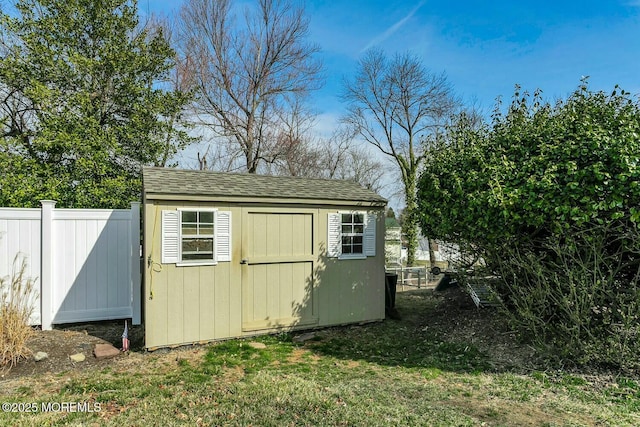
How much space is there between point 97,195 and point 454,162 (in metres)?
8.01

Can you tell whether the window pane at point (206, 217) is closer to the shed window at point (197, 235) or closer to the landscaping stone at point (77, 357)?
the shed window at point (197, 235)

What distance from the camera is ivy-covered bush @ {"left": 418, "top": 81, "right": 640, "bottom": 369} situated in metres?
4.05

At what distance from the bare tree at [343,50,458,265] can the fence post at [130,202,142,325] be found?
13268 millimetres

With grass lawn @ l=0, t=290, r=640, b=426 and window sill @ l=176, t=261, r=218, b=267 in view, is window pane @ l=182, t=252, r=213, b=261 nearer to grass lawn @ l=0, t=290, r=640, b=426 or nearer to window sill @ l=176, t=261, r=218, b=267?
window sill @ l=176, t=261, r=218, b=267

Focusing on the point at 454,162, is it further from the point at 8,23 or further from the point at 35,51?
the point at 8,23

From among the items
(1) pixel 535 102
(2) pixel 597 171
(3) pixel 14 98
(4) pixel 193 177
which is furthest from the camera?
(3) pixel 14 98

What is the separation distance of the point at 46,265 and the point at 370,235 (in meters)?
5.32

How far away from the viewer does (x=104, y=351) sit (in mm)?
4934

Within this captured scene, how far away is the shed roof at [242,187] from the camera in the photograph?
5363 mm

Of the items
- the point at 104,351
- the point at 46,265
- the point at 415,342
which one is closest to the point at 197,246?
the point at 104,351

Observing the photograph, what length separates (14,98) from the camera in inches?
368

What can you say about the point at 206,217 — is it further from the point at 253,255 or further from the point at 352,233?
the point at 352,233

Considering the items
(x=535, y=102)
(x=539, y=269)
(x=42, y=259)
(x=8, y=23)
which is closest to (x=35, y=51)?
(x=8, y=23)

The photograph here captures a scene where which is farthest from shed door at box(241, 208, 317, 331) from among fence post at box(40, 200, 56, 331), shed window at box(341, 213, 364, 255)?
fence post at box(40, 200, 56, 331)
